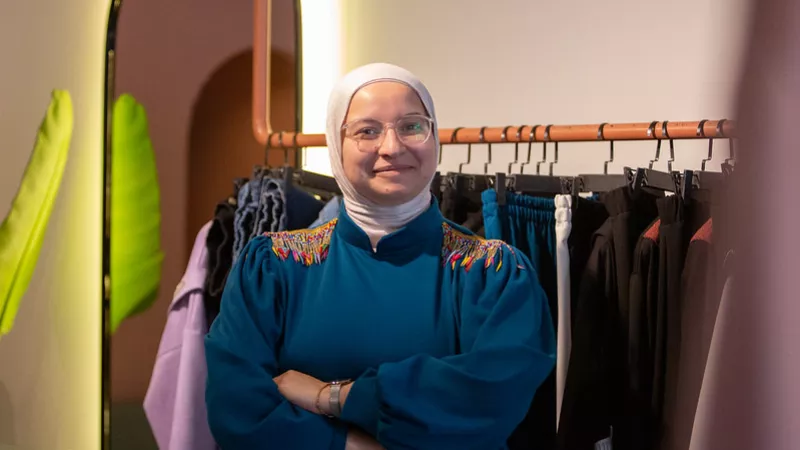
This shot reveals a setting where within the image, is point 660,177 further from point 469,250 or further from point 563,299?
point 469,250

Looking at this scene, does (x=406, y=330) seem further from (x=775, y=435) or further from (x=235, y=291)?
(x=775, y=435)

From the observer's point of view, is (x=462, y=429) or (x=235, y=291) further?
(x=235, y=291)

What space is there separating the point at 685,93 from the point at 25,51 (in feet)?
4.18

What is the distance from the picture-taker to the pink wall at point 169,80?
1730mm

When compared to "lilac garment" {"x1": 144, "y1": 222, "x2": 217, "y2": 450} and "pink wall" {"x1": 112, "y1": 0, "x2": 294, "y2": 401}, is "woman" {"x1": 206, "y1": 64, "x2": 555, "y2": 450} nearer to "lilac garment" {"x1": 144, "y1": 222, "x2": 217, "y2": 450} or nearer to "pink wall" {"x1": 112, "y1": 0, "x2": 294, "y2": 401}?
"lilac garment" {"x1": 144, "y1": 222, "x2": 217, "y2": 450}

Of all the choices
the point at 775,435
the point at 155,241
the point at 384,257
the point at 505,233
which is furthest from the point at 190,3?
the point at 775,435

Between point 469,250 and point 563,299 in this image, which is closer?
point 469,250

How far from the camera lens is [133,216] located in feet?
5.69

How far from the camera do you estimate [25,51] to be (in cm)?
150

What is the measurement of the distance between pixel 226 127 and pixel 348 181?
99cm

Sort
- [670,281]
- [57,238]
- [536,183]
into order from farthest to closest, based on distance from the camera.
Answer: [57,238], [536,183], [670,281]

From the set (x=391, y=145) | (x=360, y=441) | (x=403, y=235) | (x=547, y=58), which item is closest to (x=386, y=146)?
(x=391, y=145)

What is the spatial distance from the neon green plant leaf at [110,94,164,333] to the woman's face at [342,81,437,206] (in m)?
0.96

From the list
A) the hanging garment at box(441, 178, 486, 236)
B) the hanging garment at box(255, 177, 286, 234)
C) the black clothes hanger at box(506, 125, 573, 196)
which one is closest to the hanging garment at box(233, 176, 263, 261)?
the hanging garment at box(255, 177, 286, 234)
